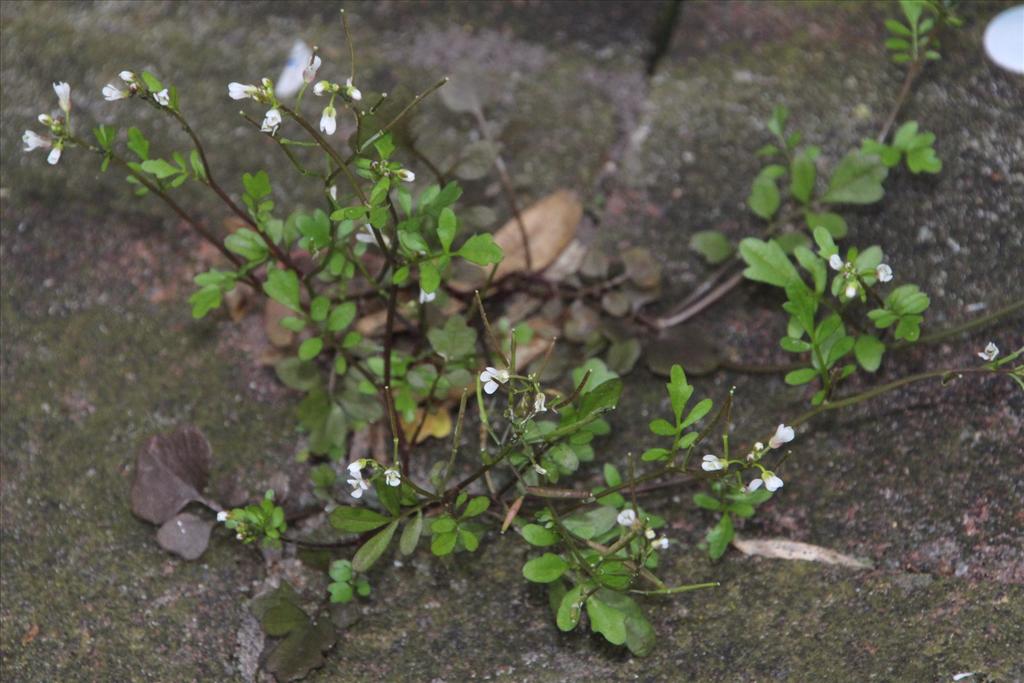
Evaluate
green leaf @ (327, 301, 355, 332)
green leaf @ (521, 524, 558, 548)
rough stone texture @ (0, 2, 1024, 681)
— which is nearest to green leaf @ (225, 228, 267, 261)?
green leaf @ (327, 301, 355, 332)

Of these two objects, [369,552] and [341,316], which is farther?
[341,316]

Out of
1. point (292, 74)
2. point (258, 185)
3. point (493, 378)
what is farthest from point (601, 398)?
point (292, 74)

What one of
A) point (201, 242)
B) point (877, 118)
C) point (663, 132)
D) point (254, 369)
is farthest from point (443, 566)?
point (877, 118)

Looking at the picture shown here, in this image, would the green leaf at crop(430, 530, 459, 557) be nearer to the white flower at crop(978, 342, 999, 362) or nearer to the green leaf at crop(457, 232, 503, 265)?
the green leaf at crop(457, 232, 503, 265)

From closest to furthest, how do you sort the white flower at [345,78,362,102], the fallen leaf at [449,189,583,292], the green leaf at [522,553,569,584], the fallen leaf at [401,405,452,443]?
1. the white flower at [345,78,362,102]
2. the green leaf at [522,553,569,584]
3. the fallen leaf at [401,405,452,443]
4. the fallen leaf at [449,189,583,292]

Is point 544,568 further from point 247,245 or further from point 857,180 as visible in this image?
point 857,180
